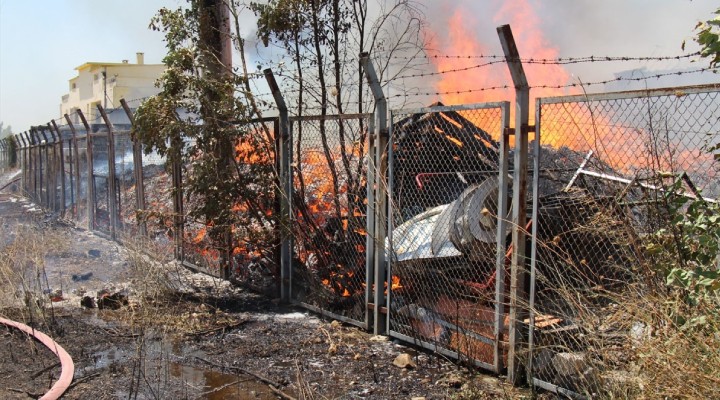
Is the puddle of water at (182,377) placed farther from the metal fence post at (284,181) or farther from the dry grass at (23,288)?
the metal fence post at (284,181)

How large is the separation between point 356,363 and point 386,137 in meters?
2.03

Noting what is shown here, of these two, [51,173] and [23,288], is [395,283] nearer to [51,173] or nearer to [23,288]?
[23,288]

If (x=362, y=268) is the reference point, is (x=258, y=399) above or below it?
below

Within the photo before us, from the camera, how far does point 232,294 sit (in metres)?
7.85

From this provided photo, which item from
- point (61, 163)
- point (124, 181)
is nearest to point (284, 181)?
point (124, 181)

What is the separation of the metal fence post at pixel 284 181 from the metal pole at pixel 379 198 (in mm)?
1425

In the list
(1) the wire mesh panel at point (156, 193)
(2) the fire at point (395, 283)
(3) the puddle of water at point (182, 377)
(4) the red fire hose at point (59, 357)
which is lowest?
(3) the puddle of water at point (182, 377)

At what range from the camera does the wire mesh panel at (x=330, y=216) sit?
21.0 ft

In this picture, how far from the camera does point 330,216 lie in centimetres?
683

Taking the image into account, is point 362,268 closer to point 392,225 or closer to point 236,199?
point 392,225

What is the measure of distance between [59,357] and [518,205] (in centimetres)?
391

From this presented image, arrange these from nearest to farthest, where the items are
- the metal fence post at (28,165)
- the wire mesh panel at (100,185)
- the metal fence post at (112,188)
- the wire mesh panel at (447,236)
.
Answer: the wire mesh panel at (447,236) → the metal fence post at (112,188) → the wire mesh panel at (100,185) → the metal fence post at (28,165)

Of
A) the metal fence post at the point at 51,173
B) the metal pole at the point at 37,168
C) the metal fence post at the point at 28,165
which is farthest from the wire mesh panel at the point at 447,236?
the metal fence post at the point at 28,165

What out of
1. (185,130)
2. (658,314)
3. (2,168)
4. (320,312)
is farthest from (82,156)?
(2,168)
